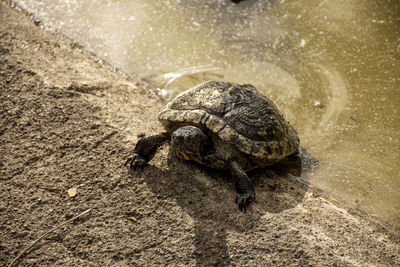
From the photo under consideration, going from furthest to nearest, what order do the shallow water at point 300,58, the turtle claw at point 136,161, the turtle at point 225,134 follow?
the shallow water at point 300,58 → the turtle claw at point 136,161 → the turtle at point 225,134

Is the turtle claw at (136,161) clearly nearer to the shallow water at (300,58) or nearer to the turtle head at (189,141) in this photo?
the turtle head at (189,141)

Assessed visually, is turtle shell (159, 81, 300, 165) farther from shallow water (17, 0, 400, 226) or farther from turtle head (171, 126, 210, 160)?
shallow water (17, 0, 400, 226)

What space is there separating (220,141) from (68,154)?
1545 mm

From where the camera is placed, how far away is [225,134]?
306 centimetres

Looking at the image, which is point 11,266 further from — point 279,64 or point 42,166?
point 279,64

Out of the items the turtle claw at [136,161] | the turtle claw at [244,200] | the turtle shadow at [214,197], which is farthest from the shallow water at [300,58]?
the turtle claw at [136,161]

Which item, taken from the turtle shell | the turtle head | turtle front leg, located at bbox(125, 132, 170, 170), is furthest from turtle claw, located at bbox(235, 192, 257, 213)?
turtle front leg, located at bbox(125, 132, 170, 170)

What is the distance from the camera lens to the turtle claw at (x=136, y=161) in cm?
319

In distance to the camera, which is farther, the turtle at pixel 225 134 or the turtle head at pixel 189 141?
the turtle at pixel 225 134

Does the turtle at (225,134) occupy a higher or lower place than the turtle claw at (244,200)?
higher

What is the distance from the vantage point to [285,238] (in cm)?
270

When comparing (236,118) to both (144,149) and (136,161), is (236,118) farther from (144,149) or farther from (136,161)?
(136,161)

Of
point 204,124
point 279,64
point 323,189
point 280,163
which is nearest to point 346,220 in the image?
point 323,189

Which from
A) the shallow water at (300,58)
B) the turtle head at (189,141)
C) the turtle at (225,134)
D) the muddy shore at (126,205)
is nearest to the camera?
the muddy shore at (126,205)
